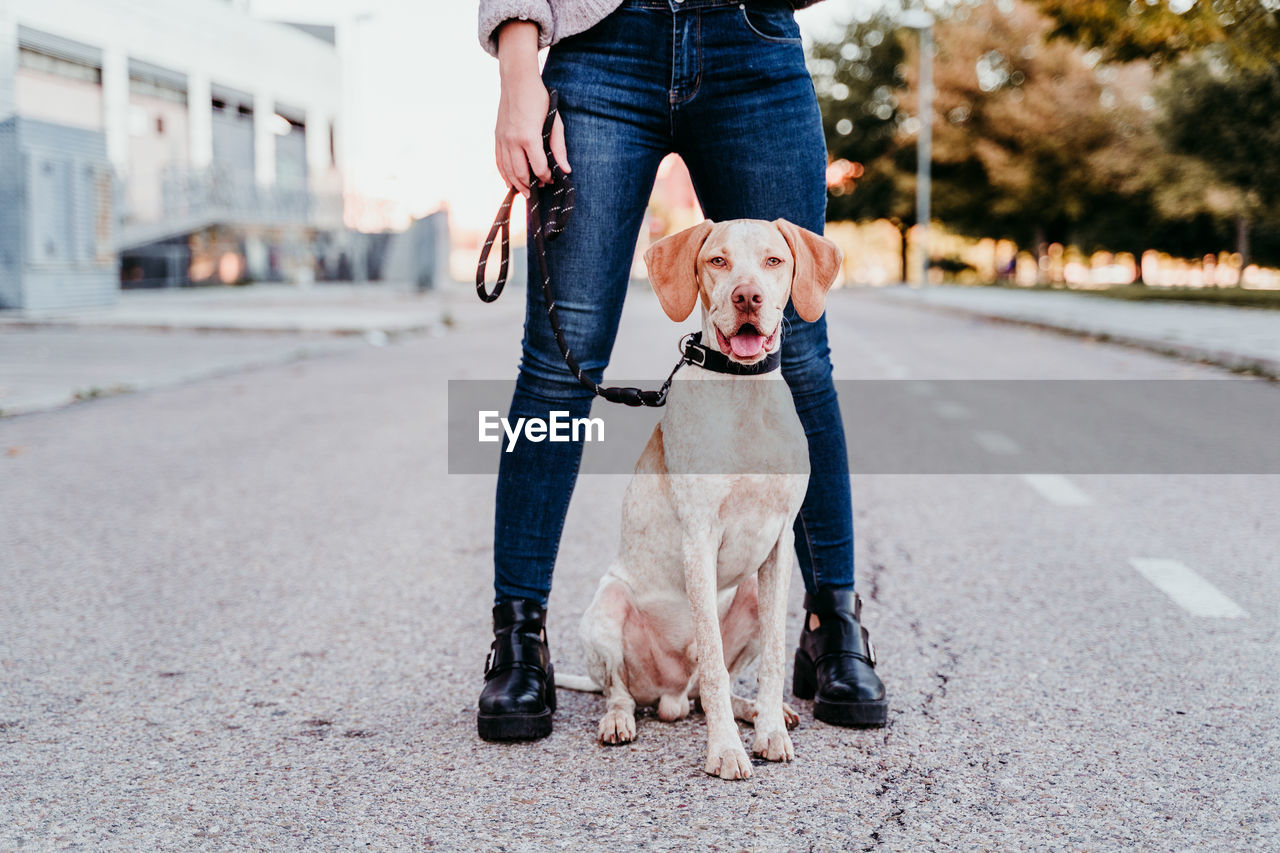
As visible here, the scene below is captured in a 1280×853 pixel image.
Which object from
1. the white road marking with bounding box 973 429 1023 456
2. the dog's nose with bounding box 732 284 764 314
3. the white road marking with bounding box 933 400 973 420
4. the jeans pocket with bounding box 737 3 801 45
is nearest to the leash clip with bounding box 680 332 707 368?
the dog's nose with bounding box 732 284 764 314

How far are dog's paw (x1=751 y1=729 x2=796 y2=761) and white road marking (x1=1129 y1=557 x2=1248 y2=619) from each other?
1.75 metres

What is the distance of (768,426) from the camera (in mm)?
2482

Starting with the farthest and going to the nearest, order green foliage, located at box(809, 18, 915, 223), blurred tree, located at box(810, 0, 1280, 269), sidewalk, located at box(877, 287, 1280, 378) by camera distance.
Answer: green foliage, located at box(809, 18, 915, 223)
blurred tree, located at box(810, 0, 1280, 269)
sidewalk, located at box(877, 287, 1280, 378)

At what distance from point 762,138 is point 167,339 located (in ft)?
46.1

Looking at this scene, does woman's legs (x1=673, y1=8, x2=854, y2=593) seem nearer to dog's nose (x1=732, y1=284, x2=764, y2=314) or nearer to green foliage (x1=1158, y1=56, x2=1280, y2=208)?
dog's nose (x1=732, y1=284, x2=764, y2=314)

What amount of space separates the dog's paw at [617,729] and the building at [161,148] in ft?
61.5

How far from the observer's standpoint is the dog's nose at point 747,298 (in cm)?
239

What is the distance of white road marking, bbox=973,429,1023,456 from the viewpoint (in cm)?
695

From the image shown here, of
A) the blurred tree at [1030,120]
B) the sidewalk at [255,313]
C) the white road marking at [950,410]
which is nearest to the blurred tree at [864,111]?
the blurred tree at [1030,120]

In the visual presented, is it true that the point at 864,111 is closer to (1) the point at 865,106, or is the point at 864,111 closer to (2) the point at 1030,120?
(1) the point at 865,106

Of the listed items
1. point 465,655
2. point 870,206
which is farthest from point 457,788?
point 870,206

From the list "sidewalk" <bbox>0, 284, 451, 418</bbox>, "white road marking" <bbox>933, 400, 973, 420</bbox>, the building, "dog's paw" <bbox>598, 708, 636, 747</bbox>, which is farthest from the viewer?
the building

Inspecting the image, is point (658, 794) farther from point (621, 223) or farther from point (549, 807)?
point (621, 223)

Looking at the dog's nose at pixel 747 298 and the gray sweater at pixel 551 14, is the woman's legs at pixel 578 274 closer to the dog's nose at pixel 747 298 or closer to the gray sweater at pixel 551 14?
the gray sweater at pixel 551 14
